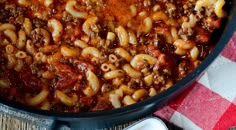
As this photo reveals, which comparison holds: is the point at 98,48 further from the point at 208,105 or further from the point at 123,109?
the point at 208,105

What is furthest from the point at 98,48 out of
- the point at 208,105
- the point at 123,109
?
the point at 208,105

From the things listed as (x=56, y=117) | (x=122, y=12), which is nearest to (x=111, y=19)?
(x=122, y=12)

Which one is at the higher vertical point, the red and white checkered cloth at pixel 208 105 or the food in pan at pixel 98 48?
the food in pan at pixel 98 48

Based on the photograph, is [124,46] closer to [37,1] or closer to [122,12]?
[122,12]

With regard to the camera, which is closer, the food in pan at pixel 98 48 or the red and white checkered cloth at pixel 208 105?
the food in pan at pixel 98 48

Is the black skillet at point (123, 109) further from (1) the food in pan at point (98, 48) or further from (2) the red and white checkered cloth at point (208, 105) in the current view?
(2) the red and white checkered cloth at point (208, 105)

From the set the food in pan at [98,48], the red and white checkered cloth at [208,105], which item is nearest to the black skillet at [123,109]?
the food in pan at [98,48]

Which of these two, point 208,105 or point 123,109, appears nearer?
point 123,109
